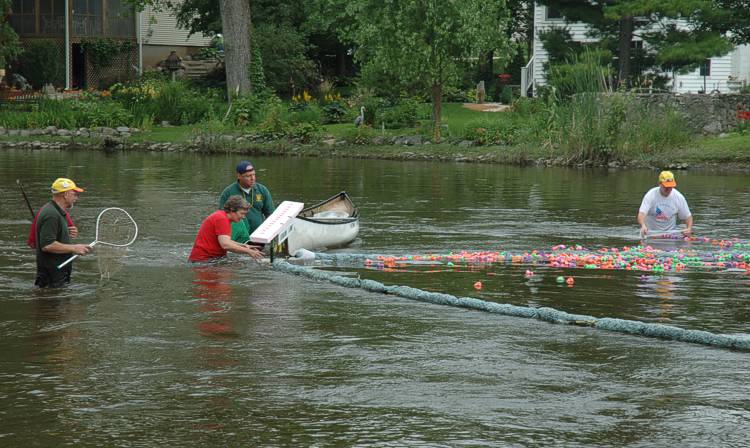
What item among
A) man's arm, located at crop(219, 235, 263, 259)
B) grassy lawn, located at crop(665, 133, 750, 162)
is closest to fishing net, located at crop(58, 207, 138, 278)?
man's arm, located at crop(219, 235, 263, 259)

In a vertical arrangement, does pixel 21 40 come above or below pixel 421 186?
above

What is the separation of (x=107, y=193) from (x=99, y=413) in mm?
20838

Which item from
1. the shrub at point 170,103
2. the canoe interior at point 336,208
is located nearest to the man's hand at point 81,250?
the canoe interior at point 336,208

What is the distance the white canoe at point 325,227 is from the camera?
19.5 m

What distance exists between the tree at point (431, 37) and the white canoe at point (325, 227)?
21870 millimetres

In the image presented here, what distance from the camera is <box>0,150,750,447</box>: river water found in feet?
32.6

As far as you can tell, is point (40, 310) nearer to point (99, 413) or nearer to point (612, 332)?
point (99, 413)

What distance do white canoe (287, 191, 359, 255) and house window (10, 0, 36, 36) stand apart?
153 feet

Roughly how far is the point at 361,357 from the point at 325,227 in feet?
26.0

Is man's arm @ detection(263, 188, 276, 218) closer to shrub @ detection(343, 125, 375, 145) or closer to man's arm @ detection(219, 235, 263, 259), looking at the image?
man's arm @ detection(219, 235, 263, 259)

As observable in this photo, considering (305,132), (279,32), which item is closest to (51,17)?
(279,32)

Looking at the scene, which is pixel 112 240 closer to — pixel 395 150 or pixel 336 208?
pixel 336 208

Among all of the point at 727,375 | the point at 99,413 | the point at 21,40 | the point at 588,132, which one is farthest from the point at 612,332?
the point at 21,40

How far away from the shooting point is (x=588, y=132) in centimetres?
3941
